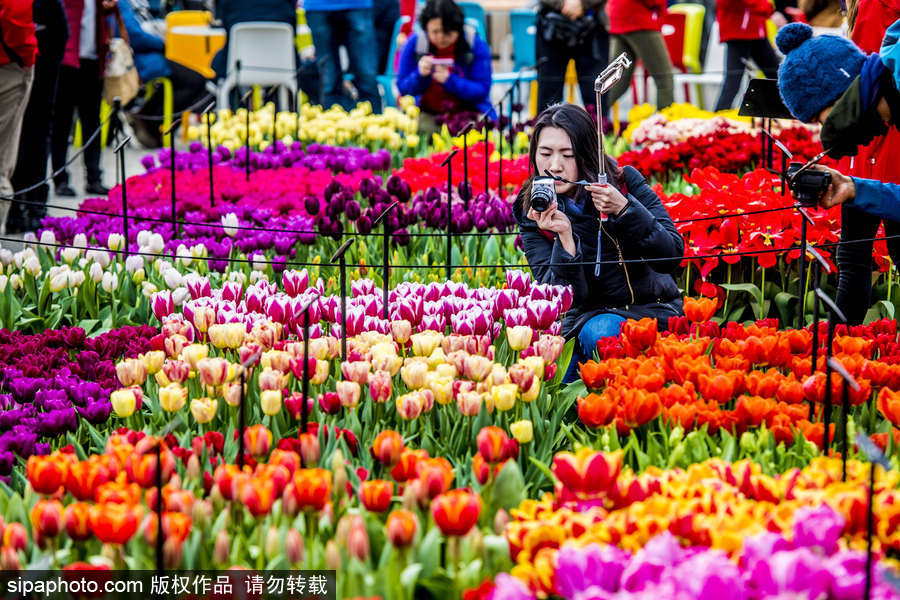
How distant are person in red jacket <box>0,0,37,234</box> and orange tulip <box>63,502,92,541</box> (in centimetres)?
326

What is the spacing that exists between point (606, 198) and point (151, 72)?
286 inches

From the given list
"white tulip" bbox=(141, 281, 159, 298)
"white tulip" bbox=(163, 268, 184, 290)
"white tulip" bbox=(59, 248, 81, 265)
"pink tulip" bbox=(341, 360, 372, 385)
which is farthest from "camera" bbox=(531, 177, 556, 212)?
"white tulip" bbox=(59, 248, 81, 265)

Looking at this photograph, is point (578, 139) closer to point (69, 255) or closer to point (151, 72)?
point (69, 255)

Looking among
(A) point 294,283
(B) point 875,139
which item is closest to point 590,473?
(A) point 294,283

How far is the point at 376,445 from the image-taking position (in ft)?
6.86

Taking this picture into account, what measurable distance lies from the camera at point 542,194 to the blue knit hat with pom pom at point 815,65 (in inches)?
28.2

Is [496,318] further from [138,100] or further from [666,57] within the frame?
[138,100]

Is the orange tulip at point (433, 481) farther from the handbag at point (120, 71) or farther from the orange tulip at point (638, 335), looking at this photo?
the handbag at point (120, 71)

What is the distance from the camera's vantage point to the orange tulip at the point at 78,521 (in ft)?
5.94

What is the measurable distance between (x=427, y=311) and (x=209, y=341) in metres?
0.56

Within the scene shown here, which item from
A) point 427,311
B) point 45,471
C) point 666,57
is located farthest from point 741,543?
point 666,57

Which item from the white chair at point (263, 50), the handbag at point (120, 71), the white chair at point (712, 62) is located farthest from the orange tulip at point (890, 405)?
the white chair at point (712, 62)

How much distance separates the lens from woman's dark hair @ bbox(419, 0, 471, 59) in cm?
739

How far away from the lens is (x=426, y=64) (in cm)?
750
